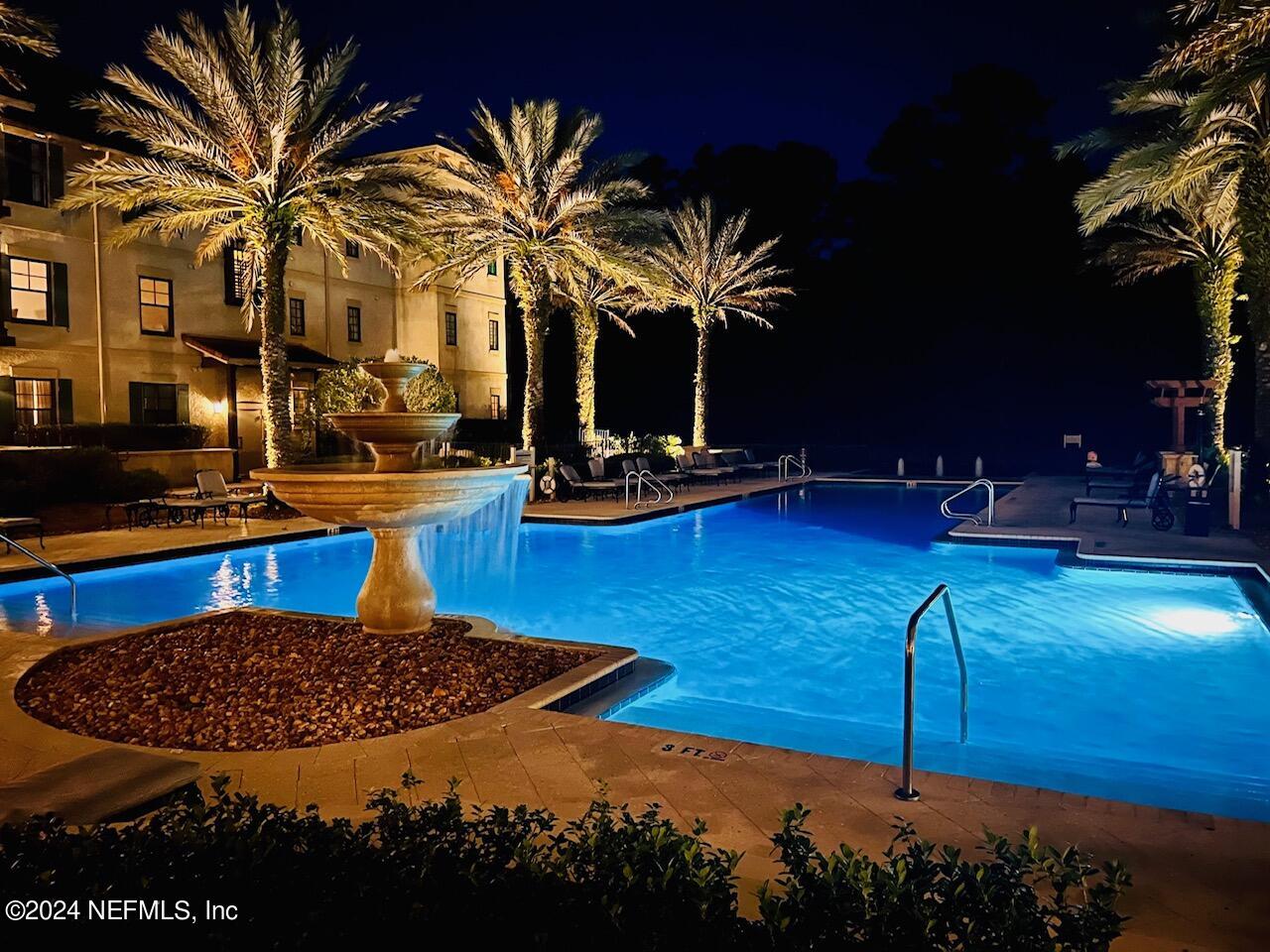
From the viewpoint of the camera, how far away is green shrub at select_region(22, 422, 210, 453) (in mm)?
20266

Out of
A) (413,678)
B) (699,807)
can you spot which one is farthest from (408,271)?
(699,807)

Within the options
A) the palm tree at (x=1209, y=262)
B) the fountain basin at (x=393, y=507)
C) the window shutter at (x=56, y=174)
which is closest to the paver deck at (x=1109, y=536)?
the palm tree at (x=1209, y=262)

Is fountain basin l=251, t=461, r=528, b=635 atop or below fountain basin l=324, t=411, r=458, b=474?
below

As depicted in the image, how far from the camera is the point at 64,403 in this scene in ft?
72.1

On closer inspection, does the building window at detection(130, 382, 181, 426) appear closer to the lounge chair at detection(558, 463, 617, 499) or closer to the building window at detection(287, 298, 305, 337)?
the building window at detection(287, 298, 305, 337)

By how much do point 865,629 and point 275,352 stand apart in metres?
12.6

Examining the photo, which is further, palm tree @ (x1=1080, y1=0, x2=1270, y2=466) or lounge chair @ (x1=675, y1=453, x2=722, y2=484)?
lounge chair @ (x1=675, y1=453, x2=722, y2=484)

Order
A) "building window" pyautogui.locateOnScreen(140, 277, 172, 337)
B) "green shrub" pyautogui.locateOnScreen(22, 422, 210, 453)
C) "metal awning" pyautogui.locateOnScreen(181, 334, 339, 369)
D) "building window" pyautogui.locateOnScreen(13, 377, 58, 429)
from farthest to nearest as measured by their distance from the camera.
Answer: "metal awning" pyautogui.locateOnScreen(181, 334, 339, 369) → "building window" pyautogui.locateOnScreen(140, 277, 172, 337) → "building window" pyautogui.locateOnScreen(13, 377, 58, 429) → "green shrub" pyautogui.locateOnScreen(22, 422, 210, 453)

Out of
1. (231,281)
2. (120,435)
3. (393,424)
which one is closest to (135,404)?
(120,435)

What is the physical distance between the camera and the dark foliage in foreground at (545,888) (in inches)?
94.4

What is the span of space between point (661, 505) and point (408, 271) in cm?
1662

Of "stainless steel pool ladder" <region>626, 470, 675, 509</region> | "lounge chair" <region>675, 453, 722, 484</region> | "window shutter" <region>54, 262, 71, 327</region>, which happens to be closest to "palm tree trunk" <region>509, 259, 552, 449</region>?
"stainless steel pool ladder" <region>626, 470, 675, 509</region>

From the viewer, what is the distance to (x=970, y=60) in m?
43.4

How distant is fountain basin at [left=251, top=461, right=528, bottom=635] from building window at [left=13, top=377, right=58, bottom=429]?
17.5 metres
